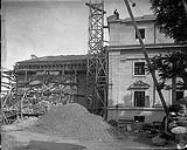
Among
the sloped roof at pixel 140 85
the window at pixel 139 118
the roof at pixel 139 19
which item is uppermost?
the roof at pixel 139 19

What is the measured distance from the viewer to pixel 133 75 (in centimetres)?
2478

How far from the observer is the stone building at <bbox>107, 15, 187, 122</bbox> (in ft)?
79.3

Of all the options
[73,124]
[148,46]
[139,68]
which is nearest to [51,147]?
[73,124]

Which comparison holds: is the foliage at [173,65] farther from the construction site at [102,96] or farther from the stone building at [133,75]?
the stone building at [133,75]

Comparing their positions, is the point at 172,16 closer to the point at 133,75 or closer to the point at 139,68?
the point at 139,68

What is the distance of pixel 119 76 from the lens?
25.2 metres

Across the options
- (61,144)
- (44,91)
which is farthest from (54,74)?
(61,144)

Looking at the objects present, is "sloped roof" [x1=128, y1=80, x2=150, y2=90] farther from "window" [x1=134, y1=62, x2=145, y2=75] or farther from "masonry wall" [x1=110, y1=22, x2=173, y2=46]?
"masonry wall" [x1=110, y1=22, x2=173, y2=46]

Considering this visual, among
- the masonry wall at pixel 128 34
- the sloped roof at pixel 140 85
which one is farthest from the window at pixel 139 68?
the masonry wall at pixel 128 34

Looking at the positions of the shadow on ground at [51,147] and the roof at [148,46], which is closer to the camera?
the shadow on ground at [51,147]

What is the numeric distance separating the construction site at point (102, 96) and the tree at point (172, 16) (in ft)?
5.21

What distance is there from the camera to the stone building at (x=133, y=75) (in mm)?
24156

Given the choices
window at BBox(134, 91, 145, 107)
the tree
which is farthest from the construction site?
the tree

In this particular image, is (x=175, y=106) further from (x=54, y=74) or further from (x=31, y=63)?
(x=31, y=63)
